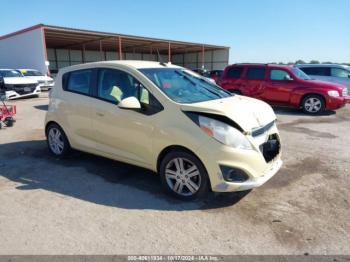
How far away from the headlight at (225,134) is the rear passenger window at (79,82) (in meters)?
2.28

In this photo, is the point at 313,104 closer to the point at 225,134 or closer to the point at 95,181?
the point at 225,134

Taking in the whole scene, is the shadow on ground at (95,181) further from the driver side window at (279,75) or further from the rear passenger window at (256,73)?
the driver side window at (279,75)

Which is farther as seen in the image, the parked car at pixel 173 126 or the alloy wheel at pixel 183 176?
the alloy wheel at pixel 183 176

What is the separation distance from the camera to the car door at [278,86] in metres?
11.0

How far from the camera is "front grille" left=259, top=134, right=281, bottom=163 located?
12.5 feet

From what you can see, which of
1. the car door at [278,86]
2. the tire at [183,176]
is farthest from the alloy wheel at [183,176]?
the car door at [278,86]

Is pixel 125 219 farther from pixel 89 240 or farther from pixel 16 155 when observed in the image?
pixel 16 155

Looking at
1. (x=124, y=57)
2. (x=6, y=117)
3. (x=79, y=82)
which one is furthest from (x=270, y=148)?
(x=124, y=57)

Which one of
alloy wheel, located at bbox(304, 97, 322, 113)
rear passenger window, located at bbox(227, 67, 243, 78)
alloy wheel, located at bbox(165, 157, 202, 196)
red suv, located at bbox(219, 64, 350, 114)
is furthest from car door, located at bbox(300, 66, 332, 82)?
alloy wheel, located at bbox(165, 157, 202, 196)

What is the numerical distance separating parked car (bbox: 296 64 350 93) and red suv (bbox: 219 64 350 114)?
3196 millimetres

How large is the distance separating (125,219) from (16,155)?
355cm

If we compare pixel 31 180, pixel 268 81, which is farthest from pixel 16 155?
pixel 268 81

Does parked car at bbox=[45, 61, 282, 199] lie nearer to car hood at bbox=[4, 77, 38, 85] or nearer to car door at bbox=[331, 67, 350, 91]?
car door at bbox=[331, 67, 350, 91]

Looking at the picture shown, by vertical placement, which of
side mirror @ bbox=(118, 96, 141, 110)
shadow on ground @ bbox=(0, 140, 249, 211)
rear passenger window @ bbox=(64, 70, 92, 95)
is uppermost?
rear passenger window @ bbox=(64, 70, 92, 95)
